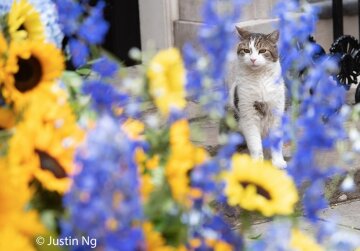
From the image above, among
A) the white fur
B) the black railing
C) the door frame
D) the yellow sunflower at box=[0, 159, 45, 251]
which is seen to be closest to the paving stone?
the white fur

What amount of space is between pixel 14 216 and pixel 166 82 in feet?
1.01

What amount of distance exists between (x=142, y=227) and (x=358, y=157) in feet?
12.7

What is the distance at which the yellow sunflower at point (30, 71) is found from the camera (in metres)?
1.22

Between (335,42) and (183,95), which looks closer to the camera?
(183,95)

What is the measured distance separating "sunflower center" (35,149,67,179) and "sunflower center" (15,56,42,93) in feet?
0.72

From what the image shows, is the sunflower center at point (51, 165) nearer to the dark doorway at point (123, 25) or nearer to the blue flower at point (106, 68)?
the blue flower at point (106, 68)

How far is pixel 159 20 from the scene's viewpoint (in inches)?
257

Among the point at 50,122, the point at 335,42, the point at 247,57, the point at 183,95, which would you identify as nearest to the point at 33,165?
the point at 50,122

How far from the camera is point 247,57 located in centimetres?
416

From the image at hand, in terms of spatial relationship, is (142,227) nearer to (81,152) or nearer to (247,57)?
(81,152)

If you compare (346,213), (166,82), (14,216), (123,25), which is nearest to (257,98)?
(346,213)

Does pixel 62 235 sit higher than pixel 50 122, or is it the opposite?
pixel 50 122

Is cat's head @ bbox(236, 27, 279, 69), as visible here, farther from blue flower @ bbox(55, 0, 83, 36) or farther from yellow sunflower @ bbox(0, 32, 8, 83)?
yellow sunflower @ bbox(0, 32, 8, 83)

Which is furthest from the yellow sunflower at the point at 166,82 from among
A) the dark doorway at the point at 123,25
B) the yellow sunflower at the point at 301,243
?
the dark doorway at the point at 123,25
